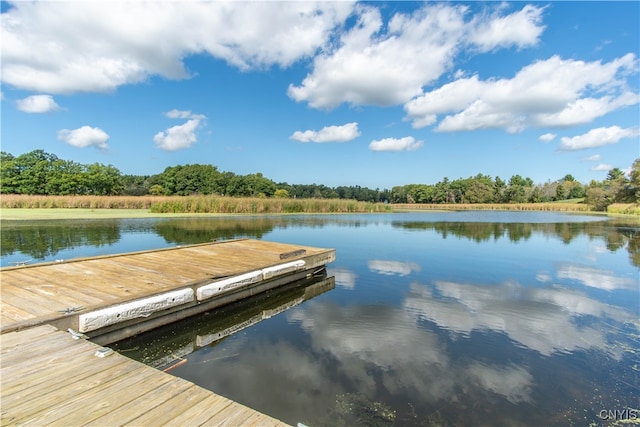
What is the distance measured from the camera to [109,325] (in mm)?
4234

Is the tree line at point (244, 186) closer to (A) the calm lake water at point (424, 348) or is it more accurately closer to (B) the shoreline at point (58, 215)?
(B) the shoreline at point (58, 215)

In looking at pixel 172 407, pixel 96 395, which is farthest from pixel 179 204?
pixel 172 407

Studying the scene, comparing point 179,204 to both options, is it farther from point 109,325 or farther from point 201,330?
point 109,325

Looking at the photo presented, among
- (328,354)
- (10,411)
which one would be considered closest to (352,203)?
(328,354)

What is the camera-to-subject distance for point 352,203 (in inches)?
1533

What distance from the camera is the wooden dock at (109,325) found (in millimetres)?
2279

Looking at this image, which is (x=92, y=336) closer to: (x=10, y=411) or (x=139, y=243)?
(x=10, y=411)

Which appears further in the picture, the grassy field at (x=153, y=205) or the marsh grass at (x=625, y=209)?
the marsh grass at (x=625, y=209)

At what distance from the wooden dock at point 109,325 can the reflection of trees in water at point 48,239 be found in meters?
4.85

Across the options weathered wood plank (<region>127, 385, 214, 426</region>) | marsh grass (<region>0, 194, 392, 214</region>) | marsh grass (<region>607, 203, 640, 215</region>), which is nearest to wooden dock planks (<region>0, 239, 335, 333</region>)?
weathered wood plank (<region>127, 385, 214, 426</region>)

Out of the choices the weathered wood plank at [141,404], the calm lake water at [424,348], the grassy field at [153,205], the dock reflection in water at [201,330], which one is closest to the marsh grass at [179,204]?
the grassy field at [153,205]

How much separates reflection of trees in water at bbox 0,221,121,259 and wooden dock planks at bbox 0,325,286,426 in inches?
318

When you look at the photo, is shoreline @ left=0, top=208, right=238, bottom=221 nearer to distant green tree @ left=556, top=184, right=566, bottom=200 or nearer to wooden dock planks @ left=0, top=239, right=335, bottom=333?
wooden dock planks @ left=0, top=239, right=335, bottom=333

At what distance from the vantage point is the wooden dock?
2.28 metres
